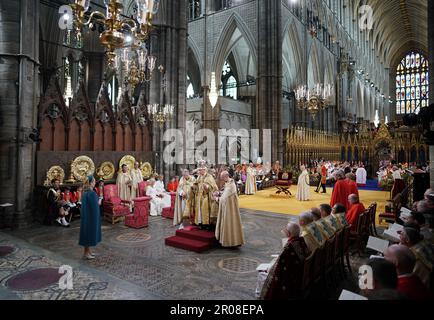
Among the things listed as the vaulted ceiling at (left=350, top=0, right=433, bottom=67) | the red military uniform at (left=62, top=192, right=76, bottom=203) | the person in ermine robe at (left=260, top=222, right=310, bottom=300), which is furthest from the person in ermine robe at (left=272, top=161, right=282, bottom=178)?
the vaulted ceiling at (left=350, top=0, right=433, bottom=67)

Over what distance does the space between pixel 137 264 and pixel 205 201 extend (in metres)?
2.02

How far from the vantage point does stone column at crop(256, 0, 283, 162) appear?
1997 cm

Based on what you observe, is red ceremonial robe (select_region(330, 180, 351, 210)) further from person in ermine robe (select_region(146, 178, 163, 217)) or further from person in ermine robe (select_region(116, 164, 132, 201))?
person in ermine robe (select_region(116, 164, 132, 201))

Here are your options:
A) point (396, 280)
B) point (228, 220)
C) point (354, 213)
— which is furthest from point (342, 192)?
point (396, 280)

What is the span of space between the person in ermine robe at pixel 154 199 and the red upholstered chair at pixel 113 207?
849 millimetres

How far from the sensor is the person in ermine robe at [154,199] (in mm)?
10352

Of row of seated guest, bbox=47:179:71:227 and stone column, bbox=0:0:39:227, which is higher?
stone column, bbox=0:0:39:227

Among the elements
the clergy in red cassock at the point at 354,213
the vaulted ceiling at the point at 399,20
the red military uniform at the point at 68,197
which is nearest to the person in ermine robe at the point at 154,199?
the red military uniform at the point at 68,197

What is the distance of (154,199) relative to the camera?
1038 centimetres

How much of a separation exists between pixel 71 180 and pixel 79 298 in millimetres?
6746

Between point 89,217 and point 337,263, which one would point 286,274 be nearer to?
point 337,263

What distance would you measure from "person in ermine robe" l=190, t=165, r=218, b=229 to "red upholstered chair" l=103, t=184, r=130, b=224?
3242mm

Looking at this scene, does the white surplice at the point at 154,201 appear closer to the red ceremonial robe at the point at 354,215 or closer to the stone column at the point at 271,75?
the red ceremonial robe at the point at 354,215
